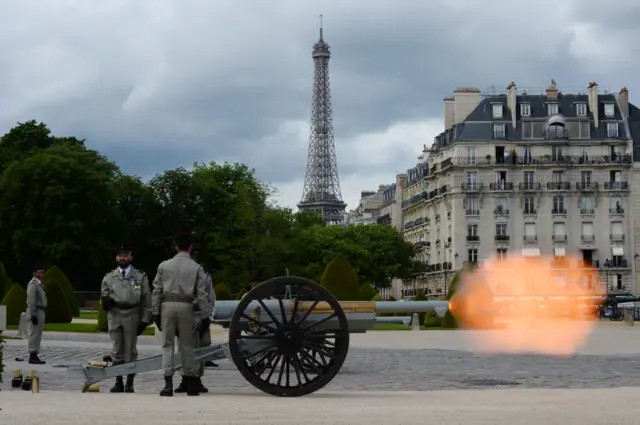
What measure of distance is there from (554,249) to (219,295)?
62715mm

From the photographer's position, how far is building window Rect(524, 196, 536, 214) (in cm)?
10700

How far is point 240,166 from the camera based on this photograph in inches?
4117

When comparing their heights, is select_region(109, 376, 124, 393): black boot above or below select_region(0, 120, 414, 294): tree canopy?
below

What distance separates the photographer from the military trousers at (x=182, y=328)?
50.7ft

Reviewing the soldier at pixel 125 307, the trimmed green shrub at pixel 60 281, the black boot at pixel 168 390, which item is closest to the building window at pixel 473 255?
the trimmed green shrub at pixel 60 281

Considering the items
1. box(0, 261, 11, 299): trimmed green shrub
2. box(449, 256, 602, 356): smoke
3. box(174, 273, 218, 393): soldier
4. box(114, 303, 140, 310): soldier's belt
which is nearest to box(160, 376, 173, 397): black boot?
box(174, 273, 218, 393): soldier

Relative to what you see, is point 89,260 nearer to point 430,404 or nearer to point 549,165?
point 549,165

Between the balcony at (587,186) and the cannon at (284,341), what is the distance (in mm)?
93905

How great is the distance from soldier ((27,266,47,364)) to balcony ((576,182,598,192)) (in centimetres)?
8707

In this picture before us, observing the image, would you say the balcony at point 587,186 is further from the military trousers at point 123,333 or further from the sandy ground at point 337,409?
the military trousers at point 123,333

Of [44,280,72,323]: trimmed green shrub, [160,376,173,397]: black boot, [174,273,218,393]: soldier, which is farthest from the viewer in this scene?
[44,280,72,323]: trimmed green shrub

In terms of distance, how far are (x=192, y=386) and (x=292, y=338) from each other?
1.55 metres

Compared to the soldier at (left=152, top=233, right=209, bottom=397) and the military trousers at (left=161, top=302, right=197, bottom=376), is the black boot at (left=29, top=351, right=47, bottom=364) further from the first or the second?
the military trousers at (left=161, top=302, right=197, bottom=376)

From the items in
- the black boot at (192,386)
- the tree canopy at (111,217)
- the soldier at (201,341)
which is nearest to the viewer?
the black boot at (192,386)
